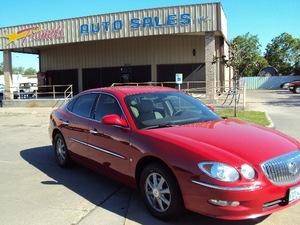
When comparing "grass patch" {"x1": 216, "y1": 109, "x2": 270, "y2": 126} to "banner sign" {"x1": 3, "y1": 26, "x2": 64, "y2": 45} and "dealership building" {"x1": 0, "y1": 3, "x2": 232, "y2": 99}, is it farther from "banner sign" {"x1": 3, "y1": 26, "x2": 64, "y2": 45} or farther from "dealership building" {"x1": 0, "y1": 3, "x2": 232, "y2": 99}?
"banner sign" {"x1": 3, "y1": 26, "x2": 64, "y2": 45}

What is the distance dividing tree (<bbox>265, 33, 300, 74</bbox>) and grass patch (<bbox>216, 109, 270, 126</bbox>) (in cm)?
7014

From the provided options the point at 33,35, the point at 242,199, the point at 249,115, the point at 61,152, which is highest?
the point at 33,35

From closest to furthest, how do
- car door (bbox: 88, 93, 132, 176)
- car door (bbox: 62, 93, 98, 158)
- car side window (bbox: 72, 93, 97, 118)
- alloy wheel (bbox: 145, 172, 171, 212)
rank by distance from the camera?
alloy wheel (bbox: 145, 172, 171, 212)
car door (bbox: 88, 93, 132, 176)
car door (bbox: 62, 93, 98, 158)
car side window (bbox: 72, 93, 97, 118)

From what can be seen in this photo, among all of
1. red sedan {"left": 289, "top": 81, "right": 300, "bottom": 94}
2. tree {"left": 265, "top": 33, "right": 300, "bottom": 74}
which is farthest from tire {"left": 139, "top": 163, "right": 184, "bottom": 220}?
tree {"left": 265, "top": 33, "right": 300, "bottom": 74}

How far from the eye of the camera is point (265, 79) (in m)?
59.9

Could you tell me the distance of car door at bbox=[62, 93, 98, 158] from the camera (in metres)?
6.87

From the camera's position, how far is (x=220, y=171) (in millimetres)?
4441

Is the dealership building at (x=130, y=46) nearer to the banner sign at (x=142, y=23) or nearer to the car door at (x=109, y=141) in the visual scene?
the banner sign at (x=142, y=23)

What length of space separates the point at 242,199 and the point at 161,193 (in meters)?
1.06

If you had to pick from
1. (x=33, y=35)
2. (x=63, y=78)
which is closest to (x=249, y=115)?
(x=33, y=35)

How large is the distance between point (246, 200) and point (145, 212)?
1.53 metres

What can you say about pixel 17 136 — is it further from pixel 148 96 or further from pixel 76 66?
pixel 76 66

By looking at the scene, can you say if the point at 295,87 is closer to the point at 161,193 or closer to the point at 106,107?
the point at 106,107

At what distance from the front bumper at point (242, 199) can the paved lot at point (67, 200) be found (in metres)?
0.53
